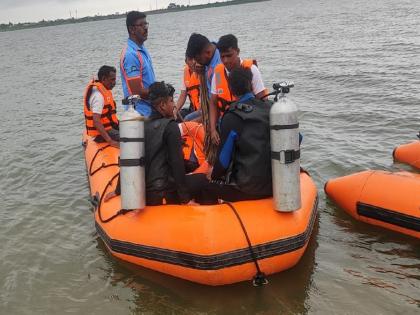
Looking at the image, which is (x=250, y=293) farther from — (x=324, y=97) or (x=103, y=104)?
(x=324, y=97)

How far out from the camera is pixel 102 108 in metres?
6.73

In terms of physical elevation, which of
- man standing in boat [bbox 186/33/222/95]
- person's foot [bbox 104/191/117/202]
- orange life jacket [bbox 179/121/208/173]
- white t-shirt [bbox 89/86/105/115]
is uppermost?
man standing in boat [bbox 186/33/222/95]

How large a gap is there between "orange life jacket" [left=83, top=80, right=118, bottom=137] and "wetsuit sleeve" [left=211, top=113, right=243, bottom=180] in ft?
9.80

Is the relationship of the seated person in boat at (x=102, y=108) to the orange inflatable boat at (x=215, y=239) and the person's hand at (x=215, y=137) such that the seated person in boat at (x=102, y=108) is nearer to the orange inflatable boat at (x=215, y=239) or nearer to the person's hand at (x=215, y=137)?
the person's hand at (x=215, y=137)

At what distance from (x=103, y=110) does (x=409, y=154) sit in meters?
4.59

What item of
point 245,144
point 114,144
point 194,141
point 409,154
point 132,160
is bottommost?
point 409,154

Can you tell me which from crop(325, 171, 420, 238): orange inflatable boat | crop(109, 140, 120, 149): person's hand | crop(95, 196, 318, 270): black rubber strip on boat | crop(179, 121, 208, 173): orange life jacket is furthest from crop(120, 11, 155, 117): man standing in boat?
crop(325, 171, 420, 238): orange inflatable boat

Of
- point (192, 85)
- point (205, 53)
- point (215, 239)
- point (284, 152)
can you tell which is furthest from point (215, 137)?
point (192, 85)

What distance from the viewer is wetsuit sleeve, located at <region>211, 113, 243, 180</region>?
13.5 feet

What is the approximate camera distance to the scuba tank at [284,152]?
3.98 metres

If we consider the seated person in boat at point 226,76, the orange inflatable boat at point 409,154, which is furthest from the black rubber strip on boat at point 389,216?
the orange inflatable boat at point 409,154

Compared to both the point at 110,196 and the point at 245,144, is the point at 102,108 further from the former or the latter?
the point at 245,144

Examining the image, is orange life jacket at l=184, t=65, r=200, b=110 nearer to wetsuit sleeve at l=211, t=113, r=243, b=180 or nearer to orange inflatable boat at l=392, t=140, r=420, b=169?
wetsuit sleeve at l=211, t=113, r=243, b=180

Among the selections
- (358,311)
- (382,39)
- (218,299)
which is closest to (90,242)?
(218,299)
